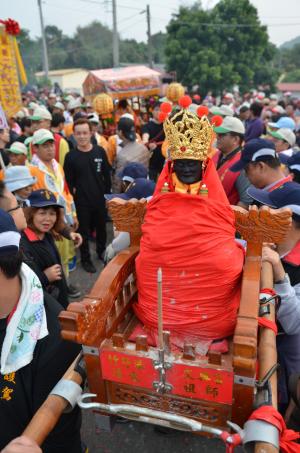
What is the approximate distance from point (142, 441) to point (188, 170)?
1.98m

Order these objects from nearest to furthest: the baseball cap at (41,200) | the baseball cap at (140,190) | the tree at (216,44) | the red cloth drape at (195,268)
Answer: the red cloth drape at (195,268) → the baseball cap at (140,190) → the baseball cap at (41,200) → the tree at (216,44)

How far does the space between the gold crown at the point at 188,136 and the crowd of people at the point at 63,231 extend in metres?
0.08

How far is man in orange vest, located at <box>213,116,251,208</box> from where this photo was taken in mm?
3469

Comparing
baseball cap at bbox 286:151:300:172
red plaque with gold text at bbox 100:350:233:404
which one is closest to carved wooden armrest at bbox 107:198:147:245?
red plaque with gold text at bbox 100:350:233:404

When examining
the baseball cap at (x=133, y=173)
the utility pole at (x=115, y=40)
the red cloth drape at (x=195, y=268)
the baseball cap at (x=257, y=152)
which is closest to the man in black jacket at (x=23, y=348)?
the red cloth drape at (x=195, y=268)

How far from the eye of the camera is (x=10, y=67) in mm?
6934

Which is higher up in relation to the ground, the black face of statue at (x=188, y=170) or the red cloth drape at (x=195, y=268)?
the black face of statue at (x=188, y=170)

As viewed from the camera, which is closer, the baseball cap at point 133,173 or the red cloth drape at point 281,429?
the red cloth drape at point 281,429

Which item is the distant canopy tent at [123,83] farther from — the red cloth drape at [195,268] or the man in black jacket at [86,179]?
the red cloth drape at [195,268]

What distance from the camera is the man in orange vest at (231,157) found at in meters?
3.47

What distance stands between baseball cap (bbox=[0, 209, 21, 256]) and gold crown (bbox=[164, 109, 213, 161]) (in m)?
0.90

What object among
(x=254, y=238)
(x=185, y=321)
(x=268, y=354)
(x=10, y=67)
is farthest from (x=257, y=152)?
(x=10, y=67)

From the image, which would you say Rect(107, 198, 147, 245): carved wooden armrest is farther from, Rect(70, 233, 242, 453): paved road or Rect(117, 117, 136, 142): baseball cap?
Rect(117, 117, 136, 142): baseball cap

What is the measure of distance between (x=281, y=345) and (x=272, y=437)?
1.00m
